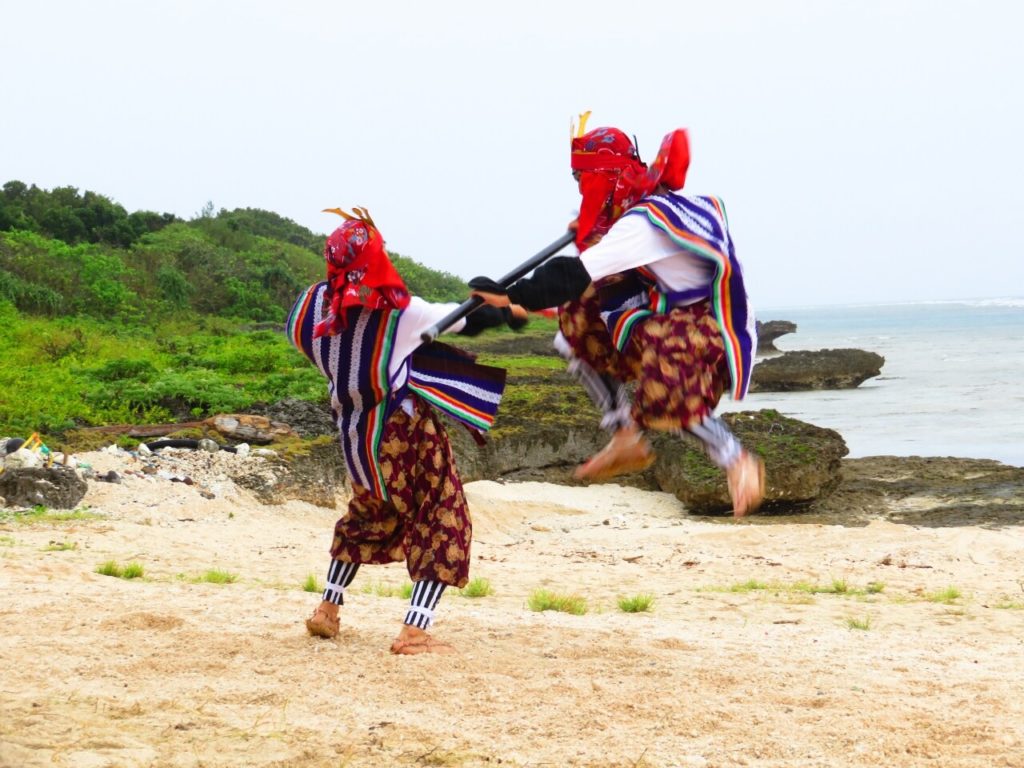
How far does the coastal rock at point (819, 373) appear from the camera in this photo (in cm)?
3294

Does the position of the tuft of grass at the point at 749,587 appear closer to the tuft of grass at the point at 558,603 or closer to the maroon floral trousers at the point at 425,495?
the tuft of grass at the point at 558,603

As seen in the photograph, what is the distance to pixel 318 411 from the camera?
47.8 feet

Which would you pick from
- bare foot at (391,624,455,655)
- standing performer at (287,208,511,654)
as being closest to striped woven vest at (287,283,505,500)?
standing performer at (287,208,511,654)

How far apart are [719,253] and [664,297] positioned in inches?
11.6

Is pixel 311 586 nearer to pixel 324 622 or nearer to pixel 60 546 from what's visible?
pixel 324 622

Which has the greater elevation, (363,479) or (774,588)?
(363,479)

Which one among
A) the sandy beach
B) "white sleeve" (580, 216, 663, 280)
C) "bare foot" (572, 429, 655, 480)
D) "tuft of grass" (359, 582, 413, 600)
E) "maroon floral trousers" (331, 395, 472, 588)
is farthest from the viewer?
"tuft of grass" (359, 582, 413, 600)

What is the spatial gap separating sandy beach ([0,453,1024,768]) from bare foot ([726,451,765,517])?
79cm

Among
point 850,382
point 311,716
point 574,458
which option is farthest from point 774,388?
point 311,716

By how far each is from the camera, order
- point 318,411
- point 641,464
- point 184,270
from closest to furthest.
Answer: point 641,464
point 318,411
point 184,270

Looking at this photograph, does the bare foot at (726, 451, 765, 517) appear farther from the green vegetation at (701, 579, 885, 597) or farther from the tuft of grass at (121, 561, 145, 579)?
the tuft of grass at (121, 561, 145, 579)

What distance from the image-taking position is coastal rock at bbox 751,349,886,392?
32.9m

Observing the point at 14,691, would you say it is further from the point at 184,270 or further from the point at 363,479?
the point at 184,270

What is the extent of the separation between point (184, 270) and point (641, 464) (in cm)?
2776
